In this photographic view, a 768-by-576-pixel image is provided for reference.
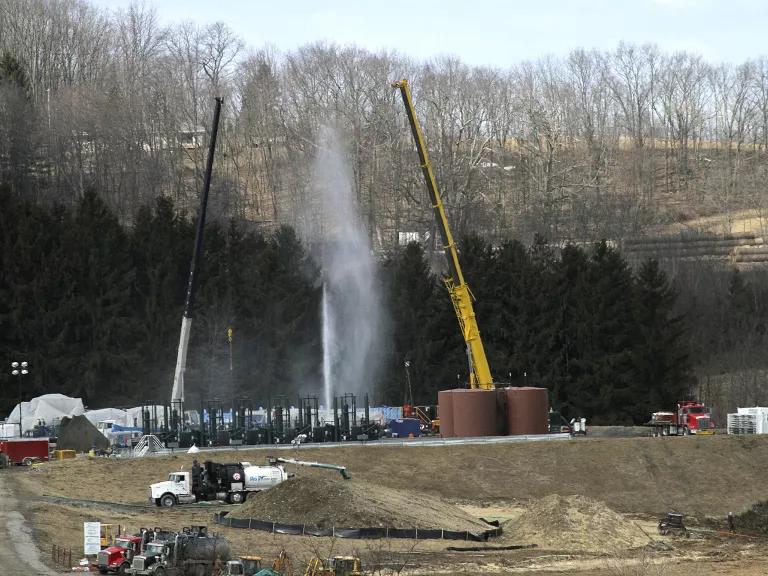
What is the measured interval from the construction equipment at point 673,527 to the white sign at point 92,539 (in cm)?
2337

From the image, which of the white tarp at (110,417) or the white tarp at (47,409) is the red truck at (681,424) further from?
the white tarp at (47,409)

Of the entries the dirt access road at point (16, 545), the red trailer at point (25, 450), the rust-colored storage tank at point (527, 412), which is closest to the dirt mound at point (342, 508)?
the dirt access road at point (16, 545)

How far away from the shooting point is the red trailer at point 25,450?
240ft

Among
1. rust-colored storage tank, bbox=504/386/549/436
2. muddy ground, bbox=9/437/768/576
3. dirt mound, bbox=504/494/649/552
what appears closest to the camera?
muddy ground, bbox=9/437/768/576

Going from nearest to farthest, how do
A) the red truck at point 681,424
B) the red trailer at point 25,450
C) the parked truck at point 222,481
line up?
the parked truck at point 222,481
the red trailer at point 25,450
the red truck at point 681,424

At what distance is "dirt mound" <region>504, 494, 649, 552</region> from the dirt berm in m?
10.2

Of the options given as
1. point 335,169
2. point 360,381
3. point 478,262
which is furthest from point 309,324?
point 335,169

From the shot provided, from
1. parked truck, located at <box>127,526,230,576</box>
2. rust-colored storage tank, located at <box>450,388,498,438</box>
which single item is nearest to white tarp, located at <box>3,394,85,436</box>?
rust-colored storage tank, located at <box>450,388,498,438</box>

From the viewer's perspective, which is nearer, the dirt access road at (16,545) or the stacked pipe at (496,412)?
the dirt access road at (16,545)

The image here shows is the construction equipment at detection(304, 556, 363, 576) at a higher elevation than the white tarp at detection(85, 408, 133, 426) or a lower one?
lower

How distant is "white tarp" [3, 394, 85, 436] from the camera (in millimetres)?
91938

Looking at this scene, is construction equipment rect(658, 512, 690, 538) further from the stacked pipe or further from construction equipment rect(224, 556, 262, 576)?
construction equipment rect(224, 556, 262, 576)

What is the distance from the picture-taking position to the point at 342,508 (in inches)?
1950

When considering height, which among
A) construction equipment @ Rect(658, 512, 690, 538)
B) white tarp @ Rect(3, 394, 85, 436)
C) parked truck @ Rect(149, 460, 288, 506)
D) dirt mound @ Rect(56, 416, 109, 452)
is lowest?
construction equipment @ Rect(658, 512, 690, 538)
